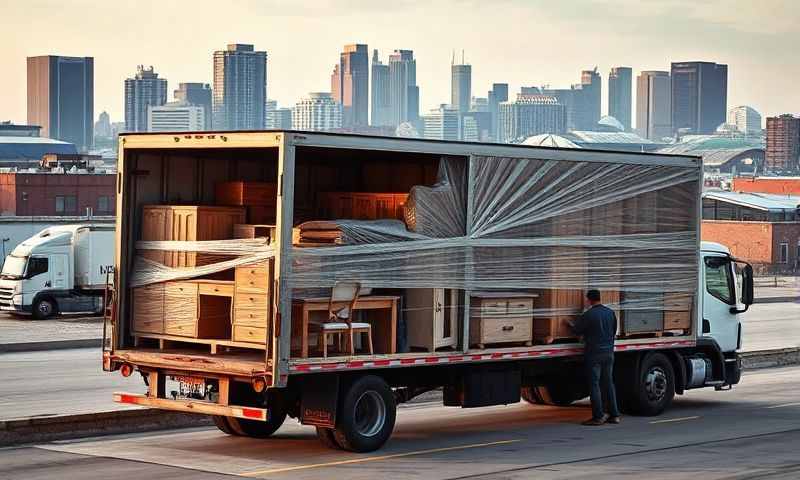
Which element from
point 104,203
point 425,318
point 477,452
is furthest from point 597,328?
point 104,203

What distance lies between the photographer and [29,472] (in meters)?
14.1

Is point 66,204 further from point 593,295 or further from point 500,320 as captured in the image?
point 500,320

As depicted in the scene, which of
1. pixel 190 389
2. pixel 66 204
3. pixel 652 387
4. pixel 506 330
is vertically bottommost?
pixel 652 387

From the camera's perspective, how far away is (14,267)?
43.7 metres

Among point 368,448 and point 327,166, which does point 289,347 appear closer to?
point 368,448

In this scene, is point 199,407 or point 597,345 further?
point 597,345

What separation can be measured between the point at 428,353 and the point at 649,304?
426 centimetres

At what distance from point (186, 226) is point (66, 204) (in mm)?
89988

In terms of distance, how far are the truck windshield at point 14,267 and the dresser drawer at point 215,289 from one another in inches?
1128

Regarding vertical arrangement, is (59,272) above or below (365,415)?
above

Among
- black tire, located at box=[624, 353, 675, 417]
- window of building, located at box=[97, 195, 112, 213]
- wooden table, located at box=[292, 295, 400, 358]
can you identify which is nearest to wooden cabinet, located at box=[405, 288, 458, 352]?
wooden table, located at box=[292, 295, 400, 358]

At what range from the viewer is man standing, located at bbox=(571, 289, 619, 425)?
17906mm

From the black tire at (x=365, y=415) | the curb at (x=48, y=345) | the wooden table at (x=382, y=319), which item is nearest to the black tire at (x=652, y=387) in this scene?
the wooden table at (x=382, y=319)

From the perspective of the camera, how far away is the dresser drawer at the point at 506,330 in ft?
55.7
